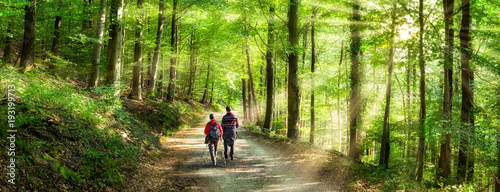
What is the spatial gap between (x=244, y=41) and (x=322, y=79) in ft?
19.3

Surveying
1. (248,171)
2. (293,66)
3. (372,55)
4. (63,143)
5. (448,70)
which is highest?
(372,55)

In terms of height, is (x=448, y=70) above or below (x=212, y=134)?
above

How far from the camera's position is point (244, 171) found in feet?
24.6

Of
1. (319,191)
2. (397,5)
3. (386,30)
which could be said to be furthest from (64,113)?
(397,5)

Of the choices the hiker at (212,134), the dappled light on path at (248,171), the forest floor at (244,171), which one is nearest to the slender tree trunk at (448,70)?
the forest floor at (244,171)

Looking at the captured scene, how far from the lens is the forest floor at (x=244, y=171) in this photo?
20.7 feet

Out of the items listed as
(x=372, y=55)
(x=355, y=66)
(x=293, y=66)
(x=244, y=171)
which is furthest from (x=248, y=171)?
(x=372, y=55)

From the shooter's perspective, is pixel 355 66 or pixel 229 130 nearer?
pixel 229 130

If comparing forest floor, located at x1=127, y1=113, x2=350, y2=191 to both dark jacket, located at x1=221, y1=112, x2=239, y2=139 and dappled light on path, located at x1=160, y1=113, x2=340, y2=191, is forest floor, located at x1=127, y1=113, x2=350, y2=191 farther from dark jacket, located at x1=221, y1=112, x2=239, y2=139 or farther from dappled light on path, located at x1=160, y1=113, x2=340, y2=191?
dark jacket, located at x1=221, y1=112, x2=239, y2=139

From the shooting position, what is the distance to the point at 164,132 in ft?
42.5

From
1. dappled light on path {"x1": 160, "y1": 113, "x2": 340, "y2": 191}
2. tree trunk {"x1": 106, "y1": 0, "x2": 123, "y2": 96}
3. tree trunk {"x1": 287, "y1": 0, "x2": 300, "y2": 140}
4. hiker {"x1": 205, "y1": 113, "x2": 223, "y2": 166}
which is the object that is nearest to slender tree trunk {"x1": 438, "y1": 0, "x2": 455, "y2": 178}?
dappled light on path {"x1": 160, "y1": 113, "x2": 340, "y2": 191}

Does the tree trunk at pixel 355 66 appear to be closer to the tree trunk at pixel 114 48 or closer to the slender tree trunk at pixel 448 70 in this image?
the slender tree trunk at pixel 448 70

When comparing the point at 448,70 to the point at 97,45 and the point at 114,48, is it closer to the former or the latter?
the point at 114,48

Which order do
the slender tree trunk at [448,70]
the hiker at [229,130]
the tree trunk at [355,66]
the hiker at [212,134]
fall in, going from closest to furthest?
the slender tree trunk at [448,70] → the hiker at [212,134] → the hiker at [229,130] → the tree trunk at [355,66]
